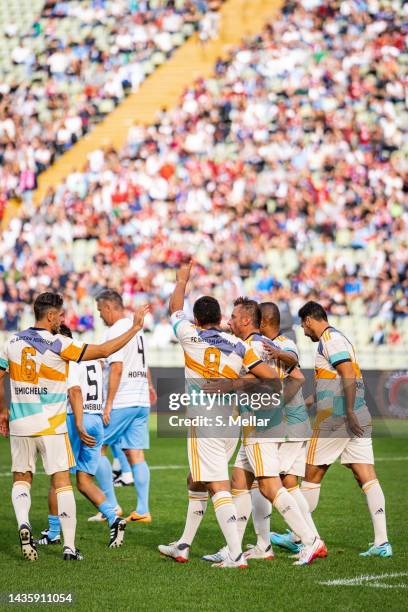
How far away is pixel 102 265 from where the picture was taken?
25531 mm

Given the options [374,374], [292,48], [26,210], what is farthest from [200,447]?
[292,48]

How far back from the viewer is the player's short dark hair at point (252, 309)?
855cm

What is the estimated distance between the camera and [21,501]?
8594mm

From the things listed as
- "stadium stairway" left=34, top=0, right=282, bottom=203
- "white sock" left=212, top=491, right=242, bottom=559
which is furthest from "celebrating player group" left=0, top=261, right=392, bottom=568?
"stadium stairway" left=34, top=0, right=282, bottom=203

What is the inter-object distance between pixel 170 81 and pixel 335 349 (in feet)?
78.4

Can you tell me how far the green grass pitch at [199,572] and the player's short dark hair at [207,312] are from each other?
1.89 meters

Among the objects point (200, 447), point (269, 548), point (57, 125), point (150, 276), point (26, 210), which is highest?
point (57, 125)

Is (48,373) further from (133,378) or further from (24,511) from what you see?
(133,378)

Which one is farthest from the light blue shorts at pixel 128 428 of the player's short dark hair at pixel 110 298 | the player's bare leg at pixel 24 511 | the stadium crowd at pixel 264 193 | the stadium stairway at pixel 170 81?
the stadium stairway at pixel 170 81

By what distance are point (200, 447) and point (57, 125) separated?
76.0 ft

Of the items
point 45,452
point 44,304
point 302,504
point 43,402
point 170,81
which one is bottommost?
point 302,504

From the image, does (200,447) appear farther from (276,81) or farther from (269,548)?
(276,81)

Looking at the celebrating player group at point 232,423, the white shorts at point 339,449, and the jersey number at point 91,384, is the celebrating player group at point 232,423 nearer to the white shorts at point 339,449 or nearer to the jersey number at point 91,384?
the white shorts at point 339,449

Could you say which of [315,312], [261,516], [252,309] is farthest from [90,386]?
[315,312]
